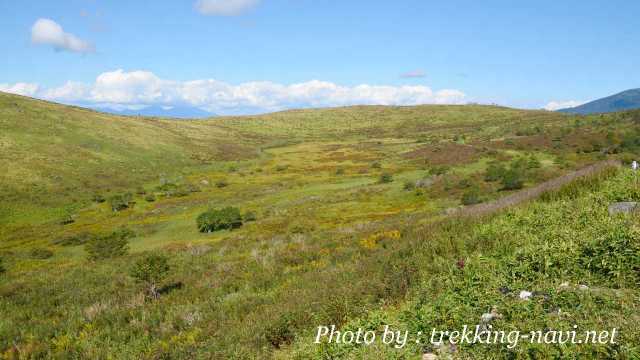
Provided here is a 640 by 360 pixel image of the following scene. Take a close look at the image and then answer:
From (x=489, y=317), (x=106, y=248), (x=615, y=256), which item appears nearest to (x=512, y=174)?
(x=615, y=256)

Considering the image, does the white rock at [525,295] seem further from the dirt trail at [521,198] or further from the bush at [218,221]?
the bush at [218,221]

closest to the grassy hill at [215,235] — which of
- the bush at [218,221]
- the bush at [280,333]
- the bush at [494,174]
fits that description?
the bush at [280,333]

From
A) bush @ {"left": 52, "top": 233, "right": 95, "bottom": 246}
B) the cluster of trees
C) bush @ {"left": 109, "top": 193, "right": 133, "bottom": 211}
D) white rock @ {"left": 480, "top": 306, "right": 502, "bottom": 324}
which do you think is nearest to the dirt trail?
white rock @ {"left": 480, "top": 306, "right": 502, "bottom": 324}

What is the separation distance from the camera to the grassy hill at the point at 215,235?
917cm

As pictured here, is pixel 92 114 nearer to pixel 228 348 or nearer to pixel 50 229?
pixel 50 229

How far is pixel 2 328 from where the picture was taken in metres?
12.0

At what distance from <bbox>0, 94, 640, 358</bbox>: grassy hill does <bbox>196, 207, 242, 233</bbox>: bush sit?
1.02m

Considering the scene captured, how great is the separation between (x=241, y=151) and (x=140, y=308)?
363 feet

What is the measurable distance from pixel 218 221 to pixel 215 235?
7.91 feet

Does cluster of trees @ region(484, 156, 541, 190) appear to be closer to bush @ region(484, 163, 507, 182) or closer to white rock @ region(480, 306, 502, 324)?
bush @ region(484, 163, 507, 182)

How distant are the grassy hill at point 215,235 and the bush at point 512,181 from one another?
19 cm

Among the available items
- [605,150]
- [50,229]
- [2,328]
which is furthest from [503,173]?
[50,229]

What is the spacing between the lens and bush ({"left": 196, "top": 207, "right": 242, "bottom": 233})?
105 feet

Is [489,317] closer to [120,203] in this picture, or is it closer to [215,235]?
[215,235]
